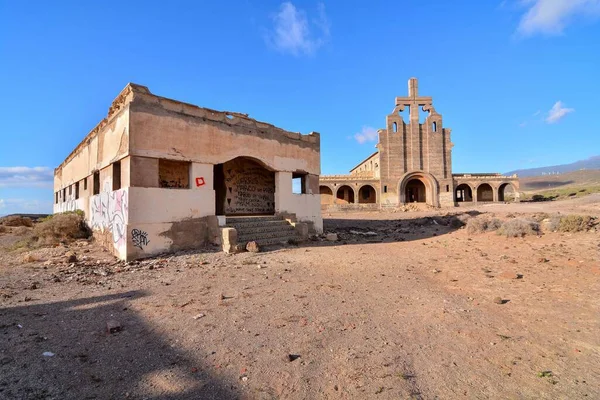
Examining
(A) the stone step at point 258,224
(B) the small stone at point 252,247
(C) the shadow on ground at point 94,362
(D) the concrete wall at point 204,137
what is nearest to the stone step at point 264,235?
(A) the stone step at point 258,224

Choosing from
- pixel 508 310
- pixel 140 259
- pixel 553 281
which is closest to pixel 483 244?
pixel 553 281

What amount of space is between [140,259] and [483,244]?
1045 centimetres

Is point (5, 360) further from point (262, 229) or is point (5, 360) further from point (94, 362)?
point (262, 229)

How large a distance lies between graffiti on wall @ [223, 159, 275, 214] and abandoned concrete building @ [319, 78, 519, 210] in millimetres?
20622

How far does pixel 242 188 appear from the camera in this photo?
1409cm

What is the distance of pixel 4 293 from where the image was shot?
532cm

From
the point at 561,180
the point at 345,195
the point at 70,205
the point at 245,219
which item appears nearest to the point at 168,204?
the point at 245,219

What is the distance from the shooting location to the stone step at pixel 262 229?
1034 centimetres

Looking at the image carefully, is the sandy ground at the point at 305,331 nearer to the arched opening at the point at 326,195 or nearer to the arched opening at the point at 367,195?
the arched opening at the point at 326,195

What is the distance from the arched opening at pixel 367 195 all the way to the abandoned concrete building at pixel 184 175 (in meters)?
28.1

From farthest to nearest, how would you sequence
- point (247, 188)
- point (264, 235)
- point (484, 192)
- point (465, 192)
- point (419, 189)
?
1. point (465, 192)
2. point (484, 192)
3. point (419, 189)
4. point (247, 188)
5. point (264, 235)

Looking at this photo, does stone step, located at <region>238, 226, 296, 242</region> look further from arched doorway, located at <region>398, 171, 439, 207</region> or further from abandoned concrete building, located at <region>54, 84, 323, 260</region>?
arched doorway, located at <region>398, 171, 439, 207</region>

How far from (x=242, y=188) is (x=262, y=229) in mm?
3844

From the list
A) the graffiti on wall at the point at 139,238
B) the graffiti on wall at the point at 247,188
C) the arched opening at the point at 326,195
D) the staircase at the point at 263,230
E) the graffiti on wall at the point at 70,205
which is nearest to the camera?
the graffiti on wall at the point at 139,238
